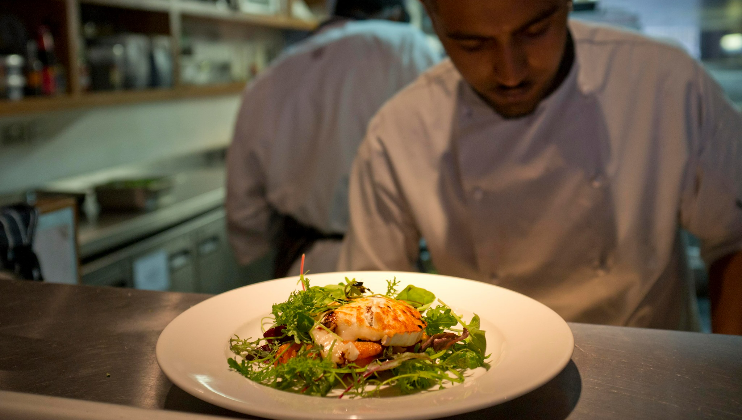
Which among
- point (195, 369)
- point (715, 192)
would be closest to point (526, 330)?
point (195, 369)

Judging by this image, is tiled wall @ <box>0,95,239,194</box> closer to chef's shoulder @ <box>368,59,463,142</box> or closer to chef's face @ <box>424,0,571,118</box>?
chef's shoulder @ <box>368,59,463,142</box>

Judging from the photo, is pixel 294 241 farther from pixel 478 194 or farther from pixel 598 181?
pixel 598 181

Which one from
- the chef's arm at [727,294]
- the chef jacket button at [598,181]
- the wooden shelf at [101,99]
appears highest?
the chef jacket button at [598,181]

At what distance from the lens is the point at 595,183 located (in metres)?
1.43

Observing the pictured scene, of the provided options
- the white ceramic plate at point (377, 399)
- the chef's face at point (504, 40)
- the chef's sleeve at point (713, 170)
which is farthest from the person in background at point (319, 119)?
the white ceramic plate at point (377, 399)

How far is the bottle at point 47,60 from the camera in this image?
2602mm

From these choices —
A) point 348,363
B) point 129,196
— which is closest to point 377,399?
point 348,363

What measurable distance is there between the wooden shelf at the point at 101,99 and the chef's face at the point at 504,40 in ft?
6.21

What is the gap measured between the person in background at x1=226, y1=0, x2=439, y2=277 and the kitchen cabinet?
17.4 inches

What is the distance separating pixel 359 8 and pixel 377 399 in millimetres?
2434

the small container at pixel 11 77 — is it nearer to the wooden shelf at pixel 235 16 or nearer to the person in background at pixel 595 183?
the wooden shelf at pixel 235 16

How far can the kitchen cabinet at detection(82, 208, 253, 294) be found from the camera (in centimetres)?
259

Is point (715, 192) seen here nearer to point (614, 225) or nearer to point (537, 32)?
point (614, 225)

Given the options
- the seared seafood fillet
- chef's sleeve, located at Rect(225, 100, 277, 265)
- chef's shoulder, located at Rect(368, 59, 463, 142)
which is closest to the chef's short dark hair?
chef's sleeve, located at Rect(225, 100, 277, 265)
